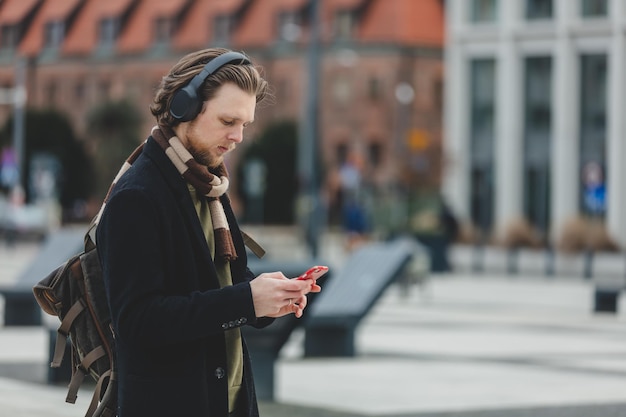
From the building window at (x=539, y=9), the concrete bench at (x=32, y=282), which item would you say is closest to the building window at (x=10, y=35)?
the building window at (x=539, y=9)

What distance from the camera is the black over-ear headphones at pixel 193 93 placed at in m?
4.01

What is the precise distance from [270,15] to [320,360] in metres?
77.4

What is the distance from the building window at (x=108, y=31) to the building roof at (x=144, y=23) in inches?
20.0

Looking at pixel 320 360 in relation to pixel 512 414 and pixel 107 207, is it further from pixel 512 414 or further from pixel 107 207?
pixel 107 207

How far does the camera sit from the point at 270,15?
299ft

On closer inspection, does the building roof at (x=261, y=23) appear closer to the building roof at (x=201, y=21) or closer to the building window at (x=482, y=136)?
the building roof at (x=201, y=21)

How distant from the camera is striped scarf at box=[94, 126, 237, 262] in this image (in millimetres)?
4078

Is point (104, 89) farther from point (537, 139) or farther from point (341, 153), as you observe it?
point (537, 139)

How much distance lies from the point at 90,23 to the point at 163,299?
9146 centimetres

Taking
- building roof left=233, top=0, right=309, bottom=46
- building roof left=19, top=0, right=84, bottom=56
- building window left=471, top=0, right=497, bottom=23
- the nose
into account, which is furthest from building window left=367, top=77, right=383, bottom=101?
the nose

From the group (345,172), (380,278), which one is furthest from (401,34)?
(380,278)

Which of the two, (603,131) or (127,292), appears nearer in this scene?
(127,292)

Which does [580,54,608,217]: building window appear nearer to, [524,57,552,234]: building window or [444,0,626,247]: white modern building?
[444,0,626,247]: white modern building

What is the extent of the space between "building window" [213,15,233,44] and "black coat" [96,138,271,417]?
8899cm
